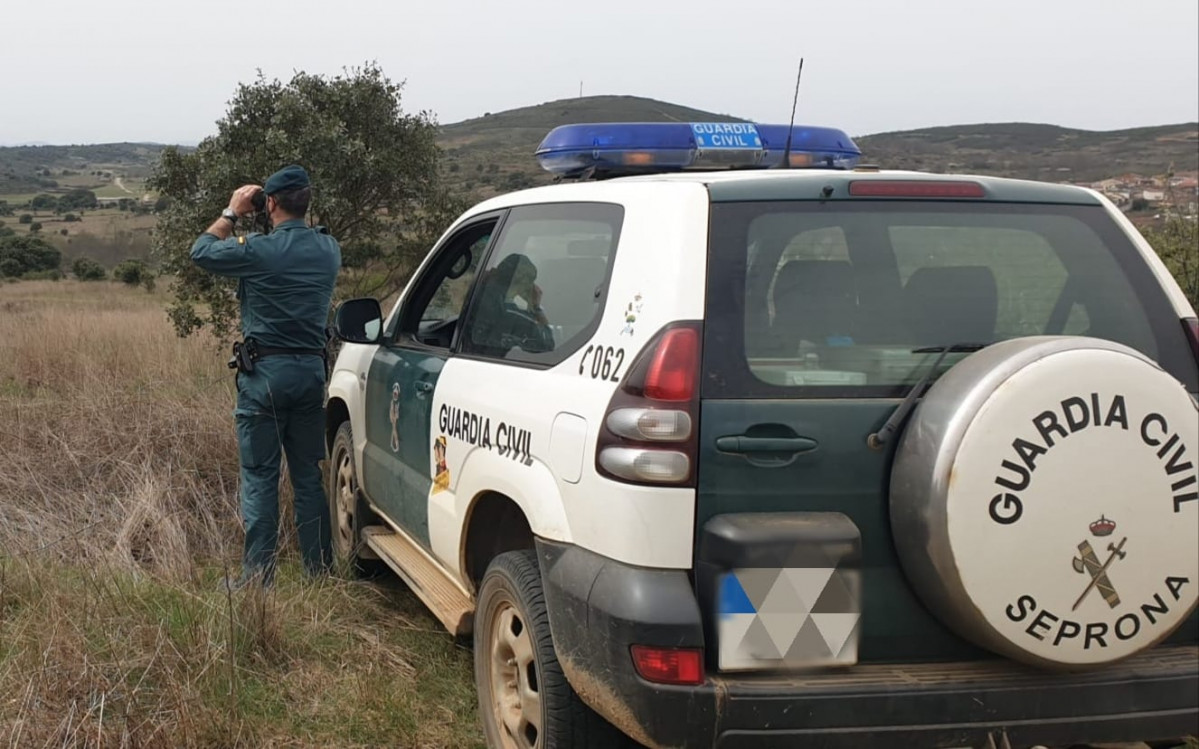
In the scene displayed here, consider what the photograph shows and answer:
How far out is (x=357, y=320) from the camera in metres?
4.57

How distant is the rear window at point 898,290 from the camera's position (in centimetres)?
260

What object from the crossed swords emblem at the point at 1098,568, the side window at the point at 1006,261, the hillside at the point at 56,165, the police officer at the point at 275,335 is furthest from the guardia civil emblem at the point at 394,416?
the hillside at the point at 56,165

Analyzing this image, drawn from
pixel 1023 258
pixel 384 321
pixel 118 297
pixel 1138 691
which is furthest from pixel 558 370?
pixel 118 297

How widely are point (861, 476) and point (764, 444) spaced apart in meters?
0.25

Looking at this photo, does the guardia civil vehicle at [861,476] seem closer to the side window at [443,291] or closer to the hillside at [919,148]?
the side window at [443,291]

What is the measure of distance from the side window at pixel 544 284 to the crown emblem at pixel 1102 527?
1.31 m

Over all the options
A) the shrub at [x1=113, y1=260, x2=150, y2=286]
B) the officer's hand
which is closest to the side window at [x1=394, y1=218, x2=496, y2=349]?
the officer's hand

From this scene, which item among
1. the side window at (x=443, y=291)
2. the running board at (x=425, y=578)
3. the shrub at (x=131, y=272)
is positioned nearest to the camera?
the running board at (x=425, y=578)

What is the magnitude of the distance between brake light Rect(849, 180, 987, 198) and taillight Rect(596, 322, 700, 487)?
63 cm

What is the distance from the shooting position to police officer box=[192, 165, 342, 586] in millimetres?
4852

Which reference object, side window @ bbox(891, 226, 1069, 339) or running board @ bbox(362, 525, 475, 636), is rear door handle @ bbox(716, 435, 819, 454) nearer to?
side window @ bbox(891, 226, 1069, 339)

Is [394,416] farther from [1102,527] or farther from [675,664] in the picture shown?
[1102,527]

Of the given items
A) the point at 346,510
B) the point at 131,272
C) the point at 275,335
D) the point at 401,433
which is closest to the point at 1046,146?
the point at 131,272

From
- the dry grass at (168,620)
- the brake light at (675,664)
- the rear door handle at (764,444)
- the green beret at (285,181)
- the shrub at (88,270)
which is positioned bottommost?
the dry grass at (168,620)
